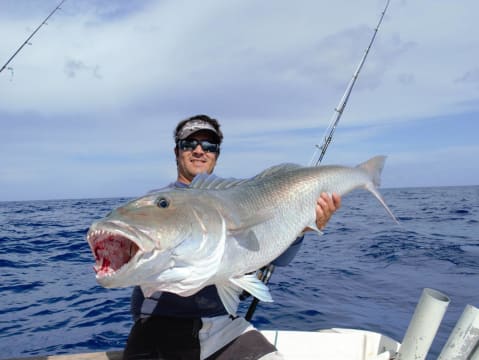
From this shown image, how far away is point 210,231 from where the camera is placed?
8.14ft

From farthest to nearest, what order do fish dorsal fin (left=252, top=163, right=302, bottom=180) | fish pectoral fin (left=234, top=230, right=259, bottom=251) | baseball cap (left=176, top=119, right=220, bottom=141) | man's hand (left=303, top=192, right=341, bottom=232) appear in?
baseball cap (left=176, top=119, right=220, bottom=141), man's hand (left=303, top=192, right=341, bottom=232), fish dorsal fin (left=252, top=163, right=302, bottom=180), fish pectoral fin (left=234, top=230, right=259, bottom=251)

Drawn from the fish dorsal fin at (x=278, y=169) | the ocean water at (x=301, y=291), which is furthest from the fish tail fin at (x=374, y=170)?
the ocean water at (x=301, y=291)

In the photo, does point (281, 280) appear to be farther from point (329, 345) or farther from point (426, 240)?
point (426, 240)

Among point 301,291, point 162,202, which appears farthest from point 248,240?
point 301,291

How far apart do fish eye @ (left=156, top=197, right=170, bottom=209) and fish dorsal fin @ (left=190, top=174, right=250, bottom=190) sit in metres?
0.50

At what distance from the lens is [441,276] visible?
9.86 m

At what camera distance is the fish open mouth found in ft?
6.60

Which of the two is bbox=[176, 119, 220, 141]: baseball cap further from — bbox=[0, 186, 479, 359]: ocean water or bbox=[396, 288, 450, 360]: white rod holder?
bbox=[0, 186, 479, 359]: ocean water

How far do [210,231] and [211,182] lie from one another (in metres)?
0.60

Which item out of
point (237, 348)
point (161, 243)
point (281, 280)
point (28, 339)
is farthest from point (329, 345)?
point (281, 280)

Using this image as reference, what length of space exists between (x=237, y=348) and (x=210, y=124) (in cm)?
208

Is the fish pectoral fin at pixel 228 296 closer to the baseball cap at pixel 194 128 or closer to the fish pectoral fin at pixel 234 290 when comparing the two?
the fish pectoral fin at pixel 234 290

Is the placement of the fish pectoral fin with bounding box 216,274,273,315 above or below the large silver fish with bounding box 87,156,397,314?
below

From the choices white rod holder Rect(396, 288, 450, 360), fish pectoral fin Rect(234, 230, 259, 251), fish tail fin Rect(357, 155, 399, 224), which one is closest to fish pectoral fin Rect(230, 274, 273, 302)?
fish pectoral fin Rect(234, 230, 259, 251)
